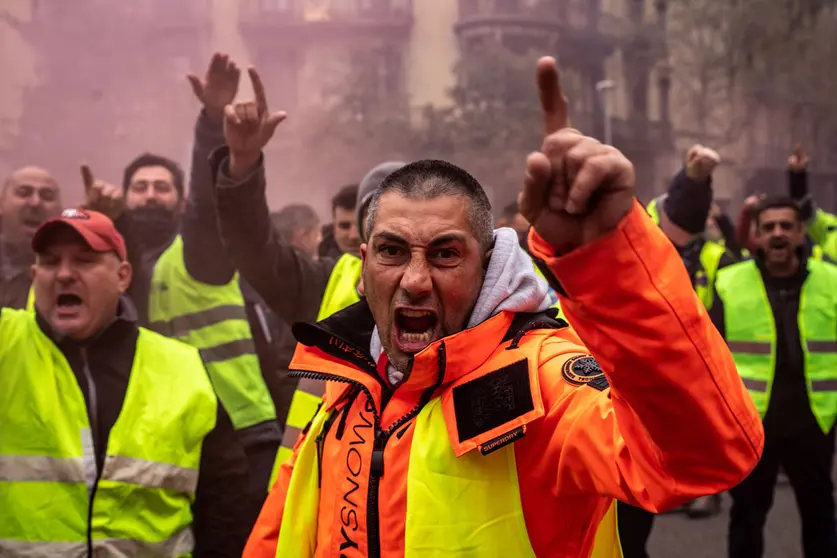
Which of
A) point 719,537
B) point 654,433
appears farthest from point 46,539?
point 719,537

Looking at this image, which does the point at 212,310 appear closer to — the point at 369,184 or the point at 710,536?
the point at 369,184

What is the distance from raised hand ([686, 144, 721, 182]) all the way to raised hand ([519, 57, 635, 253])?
2.11 m

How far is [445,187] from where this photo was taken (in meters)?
1.43

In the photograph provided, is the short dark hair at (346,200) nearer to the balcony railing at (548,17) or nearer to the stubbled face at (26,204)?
the stubbled face at (26,204)

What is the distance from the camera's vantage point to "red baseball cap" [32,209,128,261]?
219 cm

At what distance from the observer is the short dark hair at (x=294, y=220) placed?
5.88 metres

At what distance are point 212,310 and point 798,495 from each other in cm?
258

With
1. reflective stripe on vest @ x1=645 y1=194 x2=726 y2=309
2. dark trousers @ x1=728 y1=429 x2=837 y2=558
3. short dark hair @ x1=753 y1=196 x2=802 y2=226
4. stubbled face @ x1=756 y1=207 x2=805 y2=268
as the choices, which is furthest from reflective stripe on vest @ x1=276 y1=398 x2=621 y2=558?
short dark hair @ x1=753 y1=196 x2=802 y2=226

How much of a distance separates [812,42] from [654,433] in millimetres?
10011

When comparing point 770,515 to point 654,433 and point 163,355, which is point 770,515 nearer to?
point 163,355

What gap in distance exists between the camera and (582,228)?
933mm

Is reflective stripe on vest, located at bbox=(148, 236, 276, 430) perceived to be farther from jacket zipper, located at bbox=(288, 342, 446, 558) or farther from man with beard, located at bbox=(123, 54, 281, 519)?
jacket zipper, located at bbox=(288, 342, 446, 558)

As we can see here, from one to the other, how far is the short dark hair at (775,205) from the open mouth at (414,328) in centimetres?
310

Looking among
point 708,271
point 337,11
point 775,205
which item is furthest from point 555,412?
point 337,11
